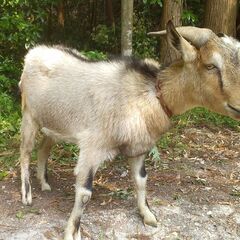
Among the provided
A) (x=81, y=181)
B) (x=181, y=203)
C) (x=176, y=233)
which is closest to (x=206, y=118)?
(x=181, y=203)

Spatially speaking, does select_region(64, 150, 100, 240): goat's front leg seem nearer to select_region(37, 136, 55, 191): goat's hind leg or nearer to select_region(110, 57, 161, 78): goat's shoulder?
select_region(110, 57, 161, 78): goat's shoulder

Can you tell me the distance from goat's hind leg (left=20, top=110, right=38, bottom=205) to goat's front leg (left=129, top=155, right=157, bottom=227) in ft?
3.04

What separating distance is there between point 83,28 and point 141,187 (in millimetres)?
4709

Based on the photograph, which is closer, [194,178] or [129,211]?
[129,211]

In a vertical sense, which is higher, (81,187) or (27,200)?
(81,187)

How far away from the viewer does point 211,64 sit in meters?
3.54

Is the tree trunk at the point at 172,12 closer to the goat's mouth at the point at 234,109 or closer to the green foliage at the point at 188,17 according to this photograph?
the green foliage at the point at 188,17

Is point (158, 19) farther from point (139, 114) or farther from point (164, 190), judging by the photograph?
point (139, 114)

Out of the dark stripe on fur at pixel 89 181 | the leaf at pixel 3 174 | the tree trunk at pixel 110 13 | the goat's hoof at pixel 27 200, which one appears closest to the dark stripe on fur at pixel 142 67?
the dark stripe on fur at pixel 89 181

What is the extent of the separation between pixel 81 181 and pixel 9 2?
3.85 meters

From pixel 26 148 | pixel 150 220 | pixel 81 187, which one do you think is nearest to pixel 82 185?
pixel 81 187

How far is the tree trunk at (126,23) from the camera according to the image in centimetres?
610

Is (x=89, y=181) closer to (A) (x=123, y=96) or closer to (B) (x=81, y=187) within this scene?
(B) (x=81, y=187)

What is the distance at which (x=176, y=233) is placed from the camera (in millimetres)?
4199
